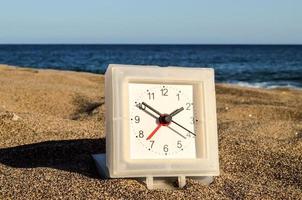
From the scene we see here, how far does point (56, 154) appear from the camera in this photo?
406cm

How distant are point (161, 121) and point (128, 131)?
0.67ft

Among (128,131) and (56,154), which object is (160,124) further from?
(56,154)

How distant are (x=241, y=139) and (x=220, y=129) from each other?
2.00 feet

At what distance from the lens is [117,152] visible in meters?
3.04

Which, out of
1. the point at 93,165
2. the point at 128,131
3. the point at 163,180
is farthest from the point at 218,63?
the point at 128,131

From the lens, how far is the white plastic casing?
3.06 m

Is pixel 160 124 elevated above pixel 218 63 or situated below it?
below

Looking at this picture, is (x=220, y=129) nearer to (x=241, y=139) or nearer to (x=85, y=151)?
(x=241, y=139)

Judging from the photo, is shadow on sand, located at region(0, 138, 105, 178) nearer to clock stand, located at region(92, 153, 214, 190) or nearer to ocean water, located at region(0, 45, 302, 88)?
clock stand, located at region(92, 153, 214, 190)

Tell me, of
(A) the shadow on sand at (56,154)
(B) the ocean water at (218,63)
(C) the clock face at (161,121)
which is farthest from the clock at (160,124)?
(B) the ocean water at (218,63)

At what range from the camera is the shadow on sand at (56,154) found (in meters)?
3.70

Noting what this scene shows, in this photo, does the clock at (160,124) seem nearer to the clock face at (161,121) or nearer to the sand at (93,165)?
the clock face at (161,121)

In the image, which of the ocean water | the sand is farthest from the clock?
the ocean water

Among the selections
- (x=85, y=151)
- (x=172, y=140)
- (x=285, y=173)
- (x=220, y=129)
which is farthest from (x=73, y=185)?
(x=220, y=129)
